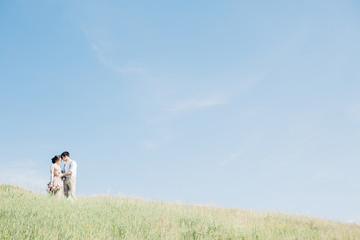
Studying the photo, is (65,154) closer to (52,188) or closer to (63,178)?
(63,178)

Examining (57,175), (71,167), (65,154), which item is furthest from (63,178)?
(65,154)

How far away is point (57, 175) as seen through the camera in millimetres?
12594

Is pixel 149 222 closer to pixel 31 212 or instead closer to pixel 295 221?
pixel 31 212

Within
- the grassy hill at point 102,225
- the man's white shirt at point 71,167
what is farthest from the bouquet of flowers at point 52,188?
the grassy hill at point 102,225

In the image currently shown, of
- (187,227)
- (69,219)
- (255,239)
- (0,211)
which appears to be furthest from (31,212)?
(255,239)

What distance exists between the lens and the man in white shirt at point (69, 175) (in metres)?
12.3

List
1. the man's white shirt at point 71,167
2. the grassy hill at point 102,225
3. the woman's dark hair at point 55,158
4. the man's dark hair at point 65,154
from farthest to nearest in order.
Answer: the woman's dark hair at point 55,158
the man's dark hair at point 65,154
the man's white shirt at point 71,167
the grassy hill at point 102,225

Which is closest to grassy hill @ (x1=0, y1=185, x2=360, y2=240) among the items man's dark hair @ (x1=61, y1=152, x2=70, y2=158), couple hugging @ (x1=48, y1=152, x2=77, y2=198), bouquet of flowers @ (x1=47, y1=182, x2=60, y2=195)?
bouquet of flowers @ (x1=47, y1=182, x2=60, y2=195)

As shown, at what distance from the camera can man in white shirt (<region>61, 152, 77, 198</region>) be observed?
40.4 feet

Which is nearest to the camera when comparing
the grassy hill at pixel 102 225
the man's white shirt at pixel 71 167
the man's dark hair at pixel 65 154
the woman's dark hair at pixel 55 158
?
the grassy hill at pixel 102 225

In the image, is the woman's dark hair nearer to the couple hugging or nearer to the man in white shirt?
the couple hugging

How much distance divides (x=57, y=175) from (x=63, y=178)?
271 mm

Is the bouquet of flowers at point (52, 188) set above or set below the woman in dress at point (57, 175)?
below

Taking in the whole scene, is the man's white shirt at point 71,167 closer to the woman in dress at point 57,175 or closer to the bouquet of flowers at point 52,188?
the woman in dress at point 57,175
